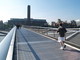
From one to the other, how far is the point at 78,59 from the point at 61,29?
325 centimetres

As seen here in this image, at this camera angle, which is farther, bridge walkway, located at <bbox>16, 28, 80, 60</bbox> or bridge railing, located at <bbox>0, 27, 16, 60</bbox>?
bridge walkway, located at <bbox>16, 28, 80, 60</bbox>

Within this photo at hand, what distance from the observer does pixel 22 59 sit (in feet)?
27.2

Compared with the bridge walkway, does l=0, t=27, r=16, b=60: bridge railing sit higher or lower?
higher

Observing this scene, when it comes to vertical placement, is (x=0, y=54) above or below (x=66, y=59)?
above

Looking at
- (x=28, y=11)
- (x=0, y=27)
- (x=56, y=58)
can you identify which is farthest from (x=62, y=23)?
(x=28, y=11)

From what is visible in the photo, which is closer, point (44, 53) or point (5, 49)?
point (5, 49)

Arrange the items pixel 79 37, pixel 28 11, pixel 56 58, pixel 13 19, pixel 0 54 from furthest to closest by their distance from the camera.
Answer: pixel 13 19
pixel 28 11
pixel 79 37
pixel 56 58
pixel 0 54

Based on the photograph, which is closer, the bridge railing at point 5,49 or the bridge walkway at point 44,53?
the bridge railing at point 5,49

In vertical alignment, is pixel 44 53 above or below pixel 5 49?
below

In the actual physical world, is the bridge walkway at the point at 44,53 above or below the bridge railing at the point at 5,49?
below

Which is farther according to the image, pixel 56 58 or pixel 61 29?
pixel 61 29

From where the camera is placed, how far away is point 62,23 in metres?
11.3

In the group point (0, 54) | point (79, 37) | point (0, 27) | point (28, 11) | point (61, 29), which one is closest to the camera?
point (0, 54)

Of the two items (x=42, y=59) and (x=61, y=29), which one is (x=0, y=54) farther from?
(x=61, y=29)
